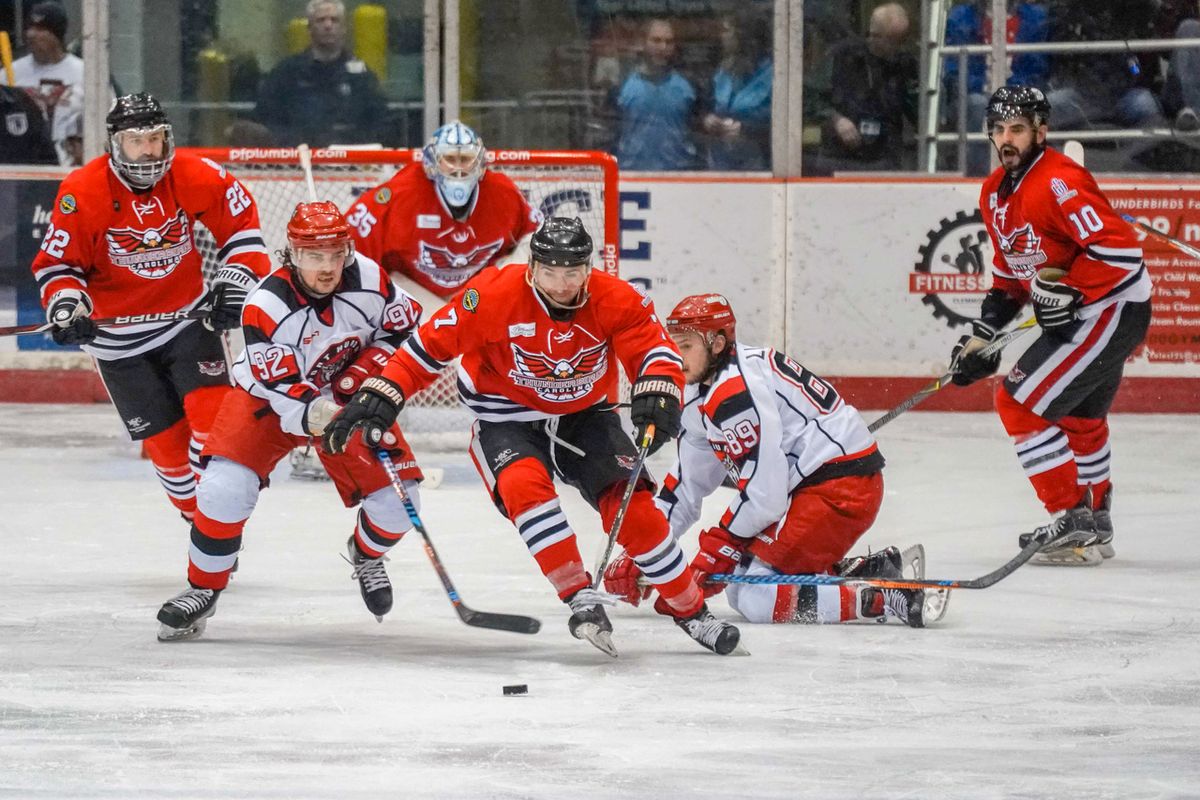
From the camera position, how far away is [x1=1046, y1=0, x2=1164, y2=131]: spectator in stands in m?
7.64

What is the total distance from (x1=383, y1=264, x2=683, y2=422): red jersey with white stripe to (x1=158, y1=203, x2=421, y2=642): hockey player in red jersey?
258 mm

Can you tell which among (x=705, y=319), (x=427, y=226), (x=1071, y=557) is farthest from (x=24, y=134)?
(x=1071, y=557)

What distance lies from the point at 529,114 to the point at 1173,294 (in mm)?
2771

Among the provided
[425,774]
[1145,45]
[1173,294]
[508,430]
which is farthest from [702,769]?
[1145,45]

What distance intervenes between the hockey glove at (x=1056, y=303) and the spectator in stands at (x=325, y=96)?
12.4ft

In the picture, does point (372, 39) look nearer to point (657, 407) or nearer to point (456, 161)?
point (456, 161)

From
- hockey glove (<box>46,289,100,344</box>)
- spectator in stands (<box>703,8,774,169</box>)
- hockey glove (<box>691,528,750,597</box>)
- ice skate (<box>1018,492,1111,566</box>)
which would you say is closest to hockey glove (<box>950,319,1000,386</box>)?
ice skate (<box>1018,492,1111,566</box>)

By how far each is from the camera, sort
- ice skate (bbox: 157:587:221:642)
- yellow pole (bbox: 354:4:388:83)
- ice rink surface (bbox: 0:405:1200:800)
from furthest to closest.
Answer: yellow pole (bbox: 354:4:388:83)
ice skate (bbox: 157:587:221:642)
ice rink surface (bbox: 0:405:1200:800)

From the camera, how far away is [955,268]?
7.47 m

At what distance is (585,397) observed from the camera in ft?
12.7

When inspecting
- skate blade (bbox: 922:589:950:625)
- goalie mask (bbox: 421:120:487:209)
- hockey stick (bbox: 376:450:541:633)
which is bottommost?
skate blade (bbox: 922:589:950:625)

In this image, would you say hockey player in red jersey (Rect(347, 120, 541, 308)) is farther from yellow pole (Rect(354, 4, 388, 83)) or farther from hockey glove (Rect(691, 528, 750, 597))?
hockey glove (Rect(691, 528, 750, 597))

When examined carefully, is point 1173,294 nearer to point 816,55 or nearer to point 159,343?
point 816,55

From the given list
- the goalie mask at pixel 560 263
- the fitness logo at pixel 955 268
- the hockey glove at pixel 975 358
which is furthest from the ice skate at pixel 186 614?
the fitness logo at pixel 955 268
